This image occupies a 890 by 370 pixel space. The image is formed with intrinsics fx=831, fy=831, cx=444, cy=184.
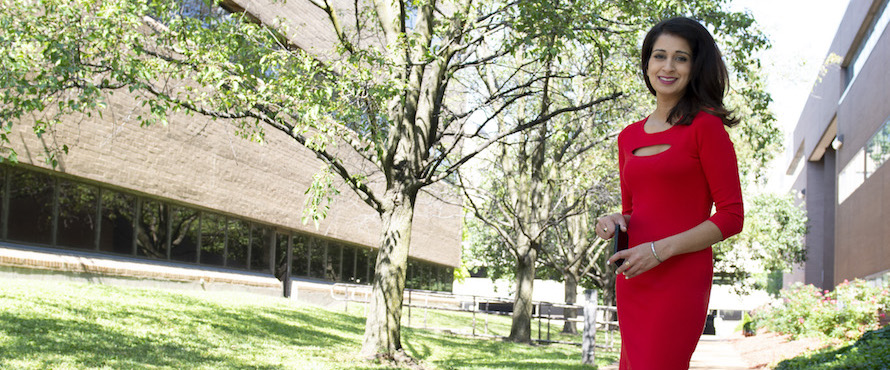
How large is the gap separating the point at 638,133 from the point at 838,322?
55.7ft

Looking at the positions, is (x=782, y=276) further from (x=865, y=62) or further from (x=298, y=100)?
(x=298, y=100)

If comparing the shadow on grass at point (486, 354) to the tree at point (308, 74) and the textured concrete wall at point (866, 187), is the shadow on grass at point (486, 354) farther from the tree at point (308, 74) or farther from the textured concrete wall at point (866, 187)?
the textured concrete wall at point (866, 187)

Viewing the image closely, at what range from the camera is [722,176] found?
2.60 meters

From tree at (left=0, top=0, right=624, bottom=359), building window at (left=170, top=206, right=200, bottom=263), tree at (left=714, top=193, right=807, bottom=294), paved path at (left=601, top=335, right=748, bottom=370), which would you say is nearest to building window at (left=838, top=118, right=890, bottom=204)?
tree at (left=714, top=193, right=807, bottom=294)

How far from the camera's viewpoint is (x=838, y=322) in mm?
17688

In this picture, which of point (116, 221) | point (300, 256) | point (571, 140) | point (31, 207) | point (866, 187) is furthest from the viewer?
point (300, 256)

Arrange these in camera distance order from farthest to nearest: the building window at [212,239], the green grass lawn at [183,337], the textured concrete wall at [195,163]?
the building window at [212,239], the textured concrete wall at [195,163], the green grass lawn at [183,337]

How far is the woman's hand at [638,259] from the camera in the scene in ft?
8.35

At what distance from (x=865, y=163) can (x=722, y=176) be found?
26.8 m

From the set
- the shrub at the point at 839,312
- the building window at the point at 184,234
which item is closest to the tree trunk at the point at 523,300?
the shrub at the point at 839,312

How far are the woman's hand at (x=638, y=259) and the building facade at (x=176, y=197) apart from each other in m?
9.77

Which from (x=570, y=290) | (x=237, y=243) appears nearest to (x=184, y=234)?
(x=237, y=243)

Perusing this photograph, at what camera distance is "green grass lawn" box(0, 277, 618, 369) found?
856cm

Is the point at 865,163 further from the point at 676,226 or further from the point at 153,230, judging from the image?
the point at 676,226
